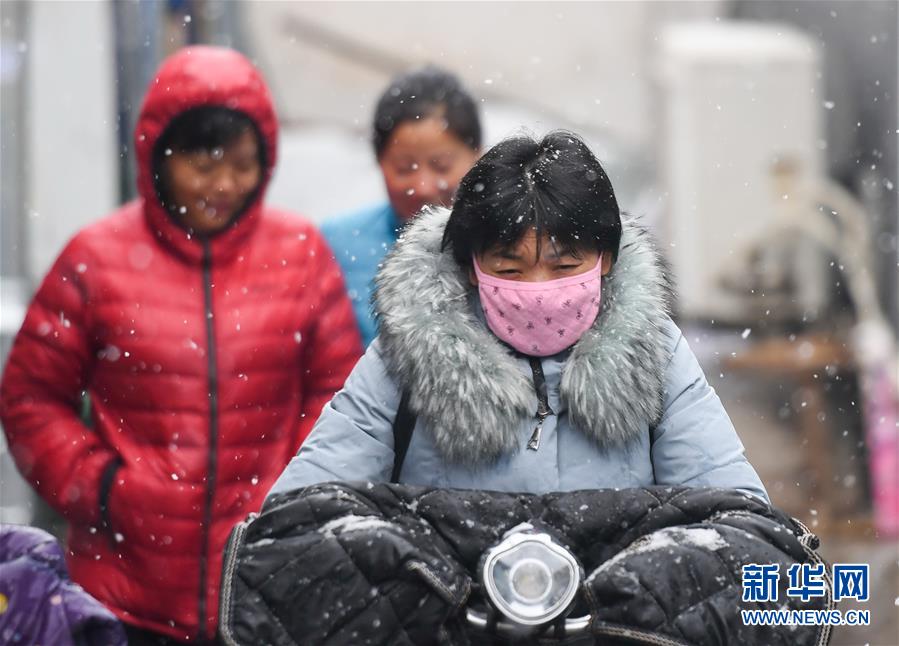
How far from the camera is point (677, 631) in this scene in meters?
2.58

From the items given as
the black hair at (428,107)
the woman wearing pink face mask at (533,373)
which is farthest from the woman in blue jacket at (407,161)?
the woman wearing pink face mask at (533,373)

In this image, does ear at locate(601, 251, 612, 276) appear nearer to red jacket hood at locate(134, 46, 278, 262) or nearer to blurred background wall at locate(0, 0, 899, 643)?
red jacket hood at locate(134, 46, 278, 262)

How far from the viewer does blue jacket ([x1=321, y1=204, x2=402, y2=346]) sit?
179 inches

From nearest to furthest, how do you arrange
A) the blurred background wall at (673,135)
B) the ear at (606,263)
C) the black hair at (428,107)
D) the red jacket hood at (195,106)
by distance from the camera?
1. the ear at (606,263)
2. the red jacket hood at (195,106)
3. the black hair at (428,107)
4. the blurred background wall at (673,135)

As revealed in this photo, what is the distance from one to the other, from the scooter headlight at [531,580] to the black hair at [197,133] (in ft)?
5.92

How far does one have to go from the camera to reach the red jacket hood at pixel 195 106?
4.11m

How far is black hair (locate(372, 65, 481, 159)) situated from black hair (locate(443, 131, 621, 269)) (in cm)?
157

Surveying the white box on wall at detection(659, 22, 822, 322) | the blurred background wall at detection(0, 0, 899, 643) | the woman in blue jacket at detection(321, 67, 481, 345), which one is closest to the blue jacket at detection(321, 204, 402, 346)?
the woman in blue jacket at detection(321, 67, 481, 345)

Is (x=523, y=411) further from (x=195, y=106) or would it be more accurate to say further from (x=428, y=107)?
(x=428, y=107)

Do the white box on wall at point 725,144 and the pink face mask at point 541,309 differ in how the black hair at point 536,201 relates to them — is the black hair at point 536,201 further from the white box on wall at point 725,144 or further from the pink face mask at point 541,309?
the white box on wall at point 725,144

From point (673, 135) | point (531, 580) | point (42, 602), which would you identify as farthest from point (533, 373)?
point (673, 135)

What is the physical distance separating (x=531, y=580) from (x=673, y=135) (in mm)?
10948

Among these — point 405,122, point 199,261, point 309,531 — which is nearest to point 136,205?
point 199,261

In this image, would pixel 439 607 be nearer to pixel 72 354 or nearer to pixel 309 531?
pixel 309 531
